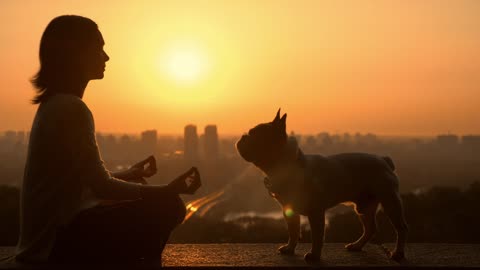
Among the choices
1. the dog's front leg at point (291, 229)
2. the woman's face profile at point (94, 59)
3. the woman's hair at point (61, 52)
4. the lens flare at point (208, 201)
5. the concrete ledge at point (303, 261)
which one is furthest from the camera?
the lens flare at point (208, 201)

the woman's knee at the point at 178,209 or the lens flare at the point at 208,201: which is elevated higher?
the woman's knee at the point at 178,209

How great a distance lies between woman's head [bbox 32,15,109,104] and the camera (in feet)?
20.1

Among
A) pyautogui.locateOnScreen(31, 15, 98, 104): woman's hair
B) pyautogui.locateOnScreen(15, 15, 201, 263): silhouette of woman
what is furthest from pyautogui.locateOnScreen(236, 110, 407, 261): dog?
pyautogui.locateOnScreen(31, 15, 98, 104): woman's hair

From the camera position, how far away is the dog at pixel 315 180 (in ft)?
22.8

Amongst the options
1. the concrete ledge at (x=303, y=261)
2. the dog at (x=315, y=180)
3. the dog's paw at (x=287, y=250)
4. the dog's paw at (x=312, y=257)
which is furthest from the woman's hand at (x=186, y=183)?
the dog's paw at (x=287, y=250)

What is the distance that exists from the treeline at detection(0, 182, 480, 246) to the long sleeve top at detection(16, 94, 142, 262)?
693 cm

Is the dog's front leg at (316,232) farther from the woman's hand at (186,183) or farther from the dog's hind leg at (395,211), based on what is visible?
the woman's hand at (186,183)

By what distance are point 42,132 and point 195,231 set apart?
21.0 m

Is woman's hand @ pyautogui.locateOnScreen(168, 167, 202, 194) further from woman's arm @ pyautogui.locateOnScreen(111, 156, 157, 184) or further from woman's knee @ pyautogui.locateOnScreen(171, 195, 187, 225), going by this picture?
woman's arm @ pyautogui.locateOnScreen(111, 156, 157, 184)

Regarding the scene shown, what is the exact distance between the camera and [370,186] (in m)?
7.48

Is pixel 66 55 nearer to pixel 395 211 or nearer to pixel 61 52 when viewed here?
pixel 61 52

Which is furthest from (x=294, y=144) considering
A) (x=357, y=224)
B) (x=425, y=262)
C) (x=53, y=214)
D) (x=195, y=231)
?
(x=195, y=231)

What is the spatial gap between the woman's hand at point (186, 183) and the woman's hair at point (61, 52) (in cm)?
164

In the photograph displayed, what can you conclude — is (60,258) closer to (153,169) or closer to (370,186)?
(153,169)
